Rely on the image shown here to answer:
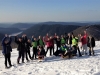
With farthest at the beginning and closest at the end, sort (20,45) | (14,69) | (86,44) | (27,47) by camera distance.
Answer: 1. (86,44)
2. (27,47)
3. (20,45)
4. (14,69)

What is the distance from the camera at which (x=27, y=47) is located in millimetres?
15117

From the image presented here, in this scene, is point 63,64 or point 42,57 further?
point 42,57

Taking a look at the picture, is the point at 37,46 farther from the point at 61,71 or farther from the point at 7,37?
the point at 61,71

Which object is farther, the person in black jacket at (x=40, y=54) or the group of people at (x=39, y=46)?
the person in black jacket at (x=40, y=54)

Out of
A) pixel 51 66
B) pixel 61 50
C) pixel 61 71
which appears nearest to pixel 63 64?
pixel 51 66

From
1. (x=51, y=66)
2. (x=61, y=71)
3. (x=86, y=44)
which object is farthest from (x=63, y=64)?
(x=86, y=44)

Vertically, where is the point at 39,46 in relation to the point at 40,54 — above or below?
above

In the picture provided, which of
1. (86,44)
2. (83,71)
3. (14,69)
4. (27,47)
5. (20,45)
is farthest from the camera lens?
(86,44)

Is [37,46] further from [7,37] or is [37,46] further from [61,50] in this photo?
[7,37]

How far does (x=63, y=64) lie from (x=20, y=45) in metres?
3.33

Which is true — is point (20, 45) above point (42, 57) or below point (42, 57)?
above

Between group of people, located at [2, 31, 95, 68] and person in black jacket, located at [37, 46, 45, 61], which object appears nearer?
group of people, located at [2, 31, 95, 68]

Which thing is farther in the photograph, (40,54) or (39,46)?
(39,46)

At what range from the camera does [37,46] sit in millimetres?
15562
